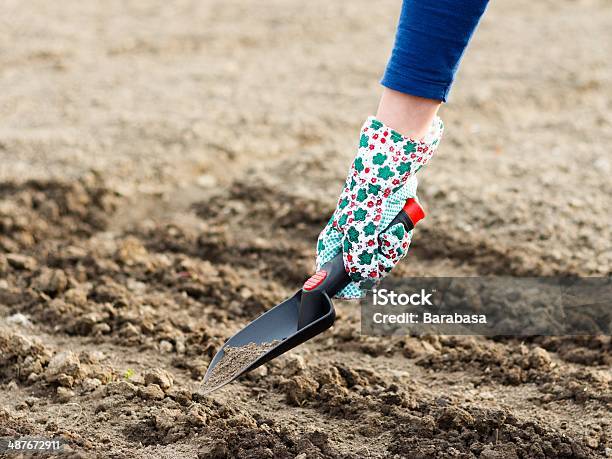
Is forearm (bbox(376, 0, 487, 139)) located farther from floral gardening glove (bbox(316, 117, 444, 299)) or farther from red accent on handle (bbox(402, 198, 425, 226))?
red accent on handle (bbox(402, 198, 425, 226))

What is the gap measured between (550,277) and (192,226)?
1.51 metres

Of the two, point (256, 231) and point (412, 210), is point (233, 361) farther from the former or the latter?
point (256, 231)

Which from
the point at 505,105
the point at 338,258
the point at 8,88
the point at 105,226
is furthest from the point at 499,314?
the point at 8,88

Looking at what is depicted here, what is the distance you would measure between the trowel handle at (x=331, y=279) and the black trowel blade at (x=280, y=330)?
0.07 feet

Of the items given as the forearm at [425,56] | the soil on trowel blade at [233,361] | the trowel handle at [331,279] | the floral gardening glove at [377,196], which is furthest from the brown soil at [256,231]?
the forearm at [425,56]

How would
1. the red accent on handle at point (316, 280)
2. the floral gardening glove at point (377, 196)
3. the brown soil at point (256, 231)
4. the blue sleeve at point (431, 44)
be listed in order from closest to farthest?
the blue sleeve at point (431, 44) < the floral gardening glove at point (377, 196) < the red accent on handle at point (316, 280) < the brown soil at point (256, 231)

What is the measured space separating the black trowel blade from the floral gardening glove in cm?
14

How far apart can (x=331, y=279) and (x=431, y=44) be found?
23.7 inches

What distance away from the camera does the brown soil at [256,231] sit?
7.28 feet

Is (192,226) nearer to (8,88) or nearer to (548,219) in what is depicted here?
(548,219)

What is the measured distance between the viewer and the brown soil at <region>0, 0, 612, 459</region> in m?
2.22

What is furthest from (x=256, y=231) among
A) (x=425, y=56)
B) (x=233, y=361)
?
(x=425, y=56)

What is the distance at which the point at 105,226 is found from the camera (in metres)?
3.50

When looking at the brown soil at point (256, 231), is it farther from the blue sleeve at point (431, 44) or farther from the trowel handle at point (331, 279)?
the blue sleeve at point (431, 44)
